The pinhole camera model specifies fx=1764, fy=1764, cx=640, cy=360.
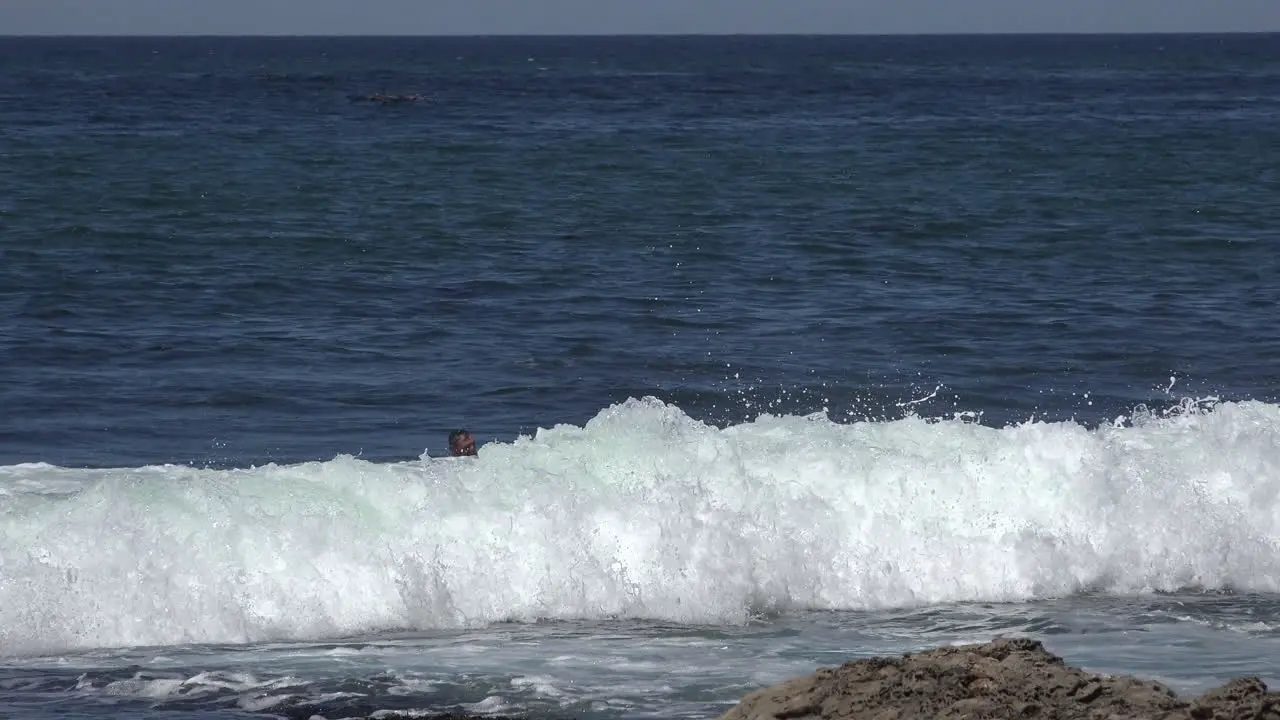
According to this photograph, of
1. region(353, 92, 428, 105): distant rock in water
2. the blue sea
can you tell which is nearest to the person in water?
the blue sea

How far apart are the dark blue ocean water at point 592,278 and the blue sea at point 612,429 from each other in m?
0.10

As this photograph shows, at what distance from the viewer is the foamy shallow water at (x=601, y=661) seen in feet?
28.0

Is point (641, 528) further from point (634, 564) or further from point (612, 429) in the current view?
point (612, 429)

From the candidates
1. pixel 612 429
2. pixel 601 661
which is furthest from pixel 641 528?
pixel 601 661

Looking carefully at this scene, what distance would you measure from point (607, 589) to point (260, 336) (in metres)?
8.58

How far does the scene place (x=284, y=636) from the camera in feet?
33.6

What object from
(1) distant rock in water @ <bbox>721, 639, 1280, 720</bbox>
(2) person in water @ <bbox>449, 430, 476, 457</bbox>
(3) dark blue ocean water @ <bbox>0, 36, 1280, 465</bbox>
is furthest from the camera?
(3) dark blue ocean water @ <bbox>0, 36, 1280, 465</bbox>

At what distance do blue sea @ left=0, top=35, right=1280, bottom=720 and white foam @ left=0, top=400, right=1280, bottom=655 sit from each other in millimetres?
28

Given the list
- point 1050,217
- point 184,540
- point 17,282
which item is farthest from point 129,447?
point 1050,217

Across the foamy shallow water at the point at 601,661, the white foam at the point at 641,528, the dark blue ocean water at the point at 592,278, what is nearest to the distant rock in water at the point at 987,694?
the foamy shallow water at the point at 601,661

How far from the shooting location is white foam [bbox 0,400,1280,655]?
10.5 metres

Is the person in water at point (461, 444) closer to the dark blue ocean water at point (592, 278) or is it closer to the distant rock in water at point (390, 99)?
the dark blue ocean water at point (592, 278)

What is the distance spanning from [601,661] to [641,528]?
2033 millimetres

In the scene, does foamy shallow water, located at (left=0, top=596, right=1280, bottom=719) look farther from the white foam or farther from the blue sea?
the white foam
